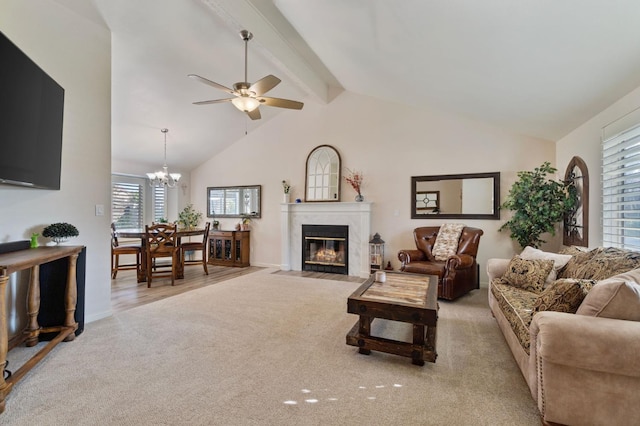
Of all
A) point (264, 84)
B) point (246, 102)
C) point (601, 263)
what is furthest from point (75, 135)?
point (601, 263)

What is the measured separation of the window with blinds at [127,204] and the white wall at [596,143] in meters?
7.75

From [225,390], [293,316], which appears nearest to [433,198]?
[293,316]

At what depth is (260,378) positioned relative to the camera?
6.29ft

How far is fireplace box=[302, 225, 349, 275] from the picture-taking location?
5.38 meters

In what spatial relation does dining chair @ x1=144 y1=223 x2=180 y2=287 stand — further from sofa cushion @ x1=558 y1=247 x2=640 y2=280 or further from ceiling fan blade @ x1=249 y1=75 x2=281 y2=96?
sofa cushion @ x1=558 y1=247 x2=640 y2=280

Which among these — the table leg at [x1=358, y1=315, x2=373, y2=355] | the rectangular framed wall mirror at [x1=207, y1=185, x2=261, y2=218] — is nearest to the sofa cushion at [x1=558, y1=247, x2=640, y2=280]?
the table leg at [x1=358, y1=315, x2=373, y2=355]

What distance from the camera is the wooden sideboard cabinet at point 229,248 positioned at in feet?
20.0

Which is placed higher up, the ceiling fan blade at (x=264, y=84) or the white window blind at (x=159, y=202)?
the ceiling fan blade at (x=264, y=84)

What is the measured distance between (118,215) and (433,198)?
6322mm

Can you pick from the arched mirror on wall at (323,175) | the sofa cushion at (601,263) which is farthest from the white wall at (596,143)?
the arched mirror on wall at (323,175)

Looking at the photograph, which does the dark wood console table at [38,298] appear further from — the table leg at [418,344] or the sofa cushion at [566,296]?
the sofa cushion at [566,296]

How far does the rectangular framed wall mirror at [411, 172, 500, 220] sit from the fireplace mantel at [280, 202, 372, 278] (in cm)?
91

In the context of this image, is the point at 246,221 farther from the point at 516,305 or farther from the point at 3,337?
the point at 516,305

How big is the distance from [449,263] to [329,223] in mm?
2390
